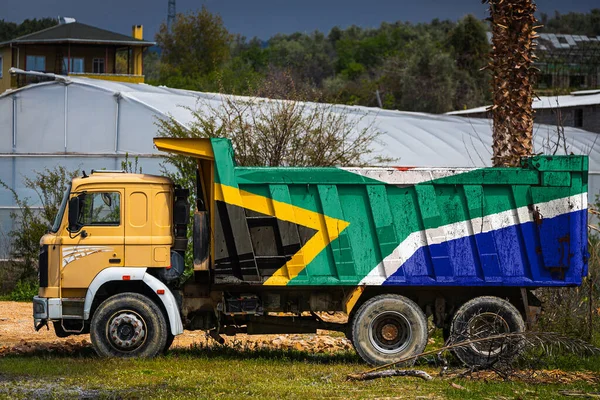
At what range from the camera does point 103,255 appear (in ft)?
42.5

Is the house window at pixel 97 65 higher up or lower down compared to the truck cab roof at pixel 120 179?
higher up

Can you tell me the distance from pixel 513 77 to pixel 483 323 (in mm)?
5519

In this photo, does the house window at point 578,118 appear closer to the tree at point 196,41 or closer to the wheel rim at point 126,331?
the wheel rim at point 126,331

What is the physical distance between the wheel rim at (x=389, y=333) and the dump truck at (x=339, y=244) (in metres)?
0.02

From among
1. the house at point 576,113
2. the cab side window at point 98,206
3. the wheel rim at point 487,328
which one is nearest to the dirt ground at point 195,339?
the cab side window at point 98,206

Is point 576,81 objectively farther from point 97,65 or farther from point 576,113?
point 97,65

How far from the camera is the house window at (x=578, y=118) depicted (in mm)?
39781

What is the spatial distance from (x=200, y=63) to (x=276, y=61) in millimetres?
16644

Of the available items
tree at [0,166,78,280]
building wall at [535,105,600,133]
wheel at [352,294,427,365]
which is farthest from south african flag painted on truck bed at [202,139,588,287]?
building wall at [535,105,600,133]

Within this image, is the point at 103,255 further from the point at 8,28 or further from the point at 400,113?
the point at 8,28

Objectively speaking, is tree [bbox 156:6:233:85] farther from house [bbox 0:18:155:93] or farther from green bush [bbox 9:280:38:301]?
green bush [bbox 9:280:38:301]

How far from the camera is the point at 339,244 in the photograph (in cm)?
1271

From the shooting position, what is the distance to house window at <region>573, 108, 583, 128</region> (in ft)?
131

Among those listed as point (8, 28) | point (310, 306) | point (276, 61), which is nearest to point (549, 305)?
point (310, 306)
